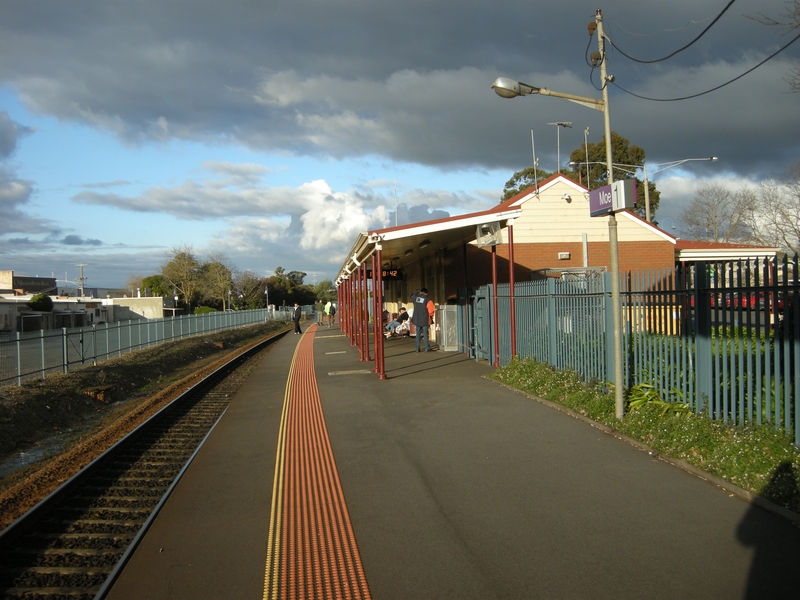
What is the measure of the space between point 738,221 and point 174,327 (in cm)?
3056

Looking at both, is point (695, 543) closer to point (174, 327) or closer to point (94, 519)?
point (94, 519)

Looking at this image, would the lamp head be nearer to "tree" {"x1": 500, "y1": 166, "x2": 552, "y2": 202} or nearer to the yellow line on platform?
the yellow line on platform

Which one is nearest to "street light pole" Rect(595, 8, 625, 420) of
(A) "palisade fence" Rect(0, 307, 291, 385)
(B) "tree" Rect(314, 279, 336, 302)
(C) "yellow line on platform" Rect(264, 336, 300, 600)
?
(C) "yellow line on platform" Rect(264, 336, 300, 600)

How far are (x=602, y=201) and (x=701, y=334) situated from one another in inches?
79.9

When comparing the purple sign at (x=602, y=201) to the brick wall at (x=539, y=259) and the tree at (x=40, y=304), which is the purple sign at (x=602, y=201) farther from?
the tree at (x=40, y=304)

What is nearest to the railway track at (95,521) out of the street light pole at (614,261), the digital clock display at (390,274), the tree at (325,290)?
the street light pole at (614,261)

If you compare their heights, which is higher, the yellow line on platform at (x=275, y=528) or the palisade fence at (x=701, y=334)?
the palisade fence at (x=701, y=334)

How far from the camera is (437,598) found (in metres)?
3.85

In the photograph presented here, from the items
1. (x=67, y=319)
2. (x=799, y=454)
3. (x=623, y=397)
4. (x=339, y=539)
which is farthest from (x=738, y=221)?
(x=67, y=319)

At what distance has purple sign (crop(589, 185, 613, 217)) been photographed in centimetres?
783

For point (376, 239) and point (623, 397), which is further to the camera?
point (376, 239)

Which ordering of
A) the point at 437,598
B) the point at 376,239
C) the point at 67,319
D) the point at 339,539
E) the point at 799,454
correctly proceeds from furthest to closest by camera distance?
the point at 67,319, the point at 376,239, the point at 799,454, the point at 339,539, the point at 437,598

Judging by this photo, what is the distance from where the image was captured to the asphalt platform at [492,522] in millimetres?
4020

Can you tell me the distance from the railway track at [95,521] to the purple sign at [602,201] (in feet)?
19.6
